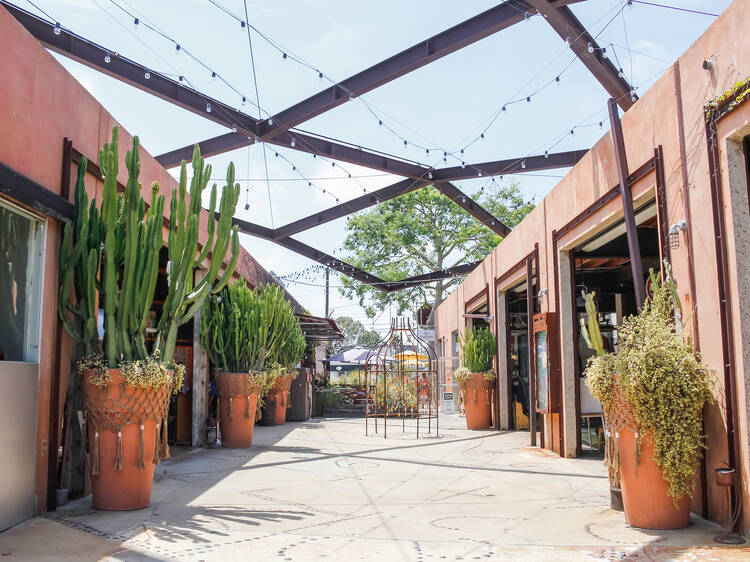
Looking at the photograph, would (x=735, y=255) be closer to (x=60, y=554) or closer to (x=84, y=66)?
(x=60, y=554)

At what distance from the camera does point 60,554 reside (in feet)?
12.6

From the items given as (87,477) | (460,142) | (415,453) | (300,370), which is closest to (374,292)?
(300,370)

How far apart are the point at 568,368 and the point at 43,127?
6457mm

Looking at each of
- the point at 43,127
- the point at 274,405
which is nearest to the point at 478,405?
the point at 274,405

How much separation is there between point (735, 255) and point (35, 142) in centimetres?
487

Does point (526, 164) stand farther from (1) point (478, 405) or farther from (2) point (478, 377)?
(1) point (478, 405)

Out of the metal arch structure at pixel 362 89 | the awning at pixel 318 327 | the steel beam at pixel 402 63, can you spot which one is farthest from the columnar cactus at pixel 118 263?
the awning at pixel 318 327

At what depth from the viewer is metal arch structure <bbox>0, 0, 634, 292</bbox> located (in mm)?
8695

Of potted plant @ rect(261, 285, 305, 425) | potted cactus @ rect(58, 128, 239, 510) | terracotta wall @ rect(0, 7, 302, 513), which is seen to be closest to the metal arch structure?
terracotta wall @ rect(0, 7, 302, 513)

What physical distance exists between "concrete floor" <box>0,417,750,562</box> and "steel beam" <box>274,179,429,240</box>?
712 cm

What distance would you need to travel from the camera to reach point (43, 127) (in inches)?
197

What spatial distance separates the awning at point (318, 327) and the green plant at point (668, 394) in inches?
414

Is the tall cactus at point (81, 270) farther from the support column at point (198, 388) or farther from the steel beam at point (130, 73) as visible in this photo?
the steel beam at point (130, 73)

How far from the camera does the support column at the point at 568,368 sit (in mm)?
8469
